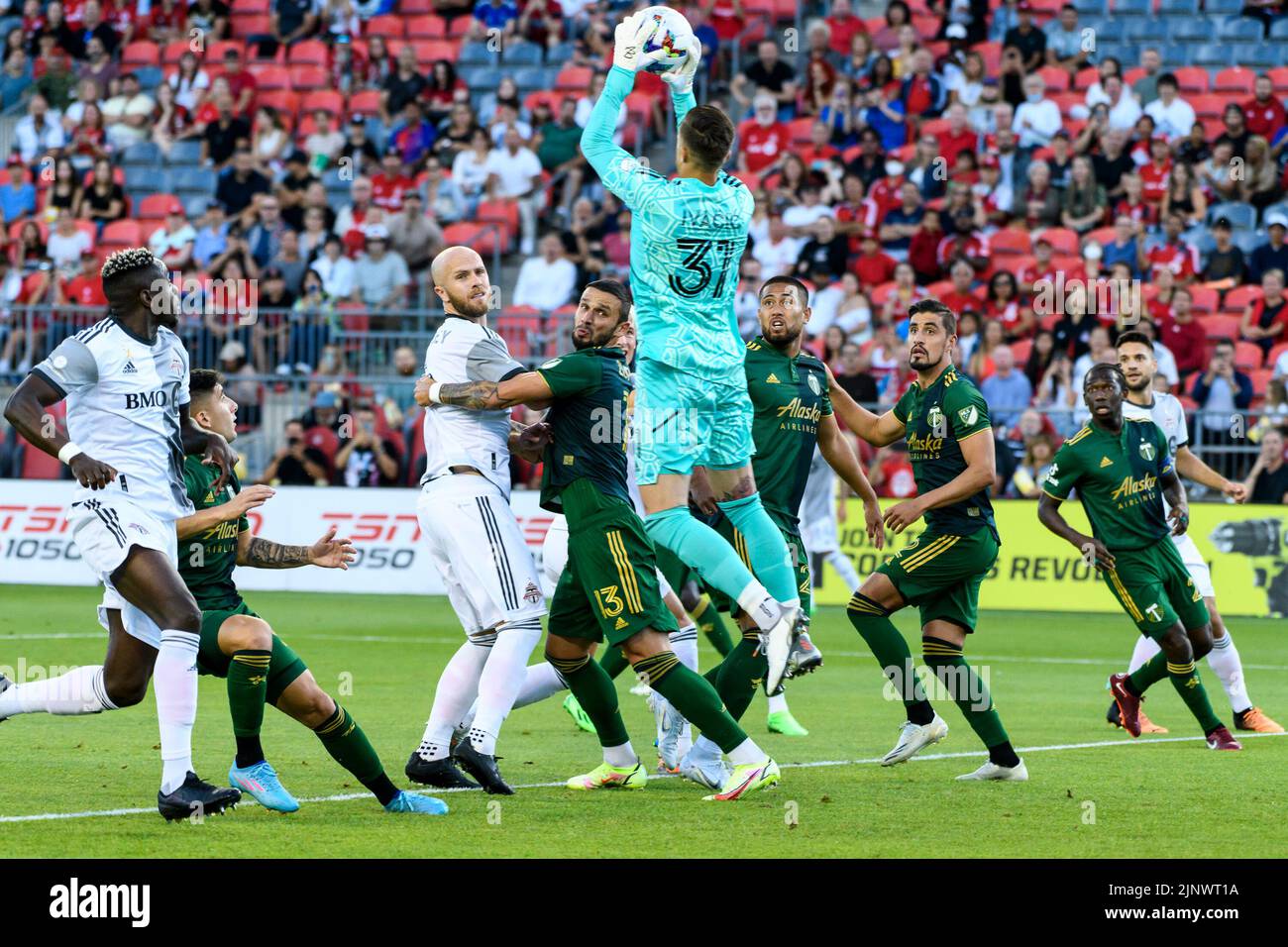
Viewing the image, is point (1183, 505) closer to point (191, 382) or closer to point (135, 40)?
point (191, 382)

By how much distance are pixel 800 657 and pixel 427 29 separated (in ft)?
73.5

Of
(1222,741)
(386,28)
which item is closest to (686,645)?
(1222,741)

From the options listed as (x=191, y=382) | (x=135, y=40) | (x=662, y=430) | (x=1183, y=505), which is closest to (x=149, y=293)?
(x=191, y=382)

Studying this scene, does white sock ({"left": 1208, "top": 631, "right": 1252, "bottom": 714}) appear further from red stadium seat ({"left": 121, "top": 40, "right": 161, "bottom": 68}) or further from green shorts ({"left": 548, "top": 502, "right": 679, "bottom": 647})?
red stadium seat ({"left": 121, "top": 40, "right": 161, "bottom": 68})

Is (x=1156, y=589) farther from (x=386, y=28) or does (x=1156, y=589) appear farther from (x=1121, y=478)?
(x=386, y=28)

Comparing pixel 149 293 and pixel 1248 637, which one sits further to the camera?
pixel 1248 637

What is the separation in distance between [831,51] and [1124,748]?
1749 cm

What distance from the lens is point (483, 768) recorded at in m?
8.35

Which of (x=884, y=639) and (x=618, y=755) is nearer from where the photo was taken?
(x=618, y=755)

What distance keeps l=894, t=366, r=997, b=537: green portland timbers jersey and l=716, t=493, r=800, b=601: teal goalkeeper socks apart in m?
1.18

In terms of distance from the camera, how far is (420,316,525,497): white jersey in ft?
27.8

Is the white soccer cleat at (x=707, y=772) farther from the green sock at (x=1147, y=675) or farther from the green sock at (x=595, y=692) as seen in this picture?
the green sock at (x=1147, y=675)

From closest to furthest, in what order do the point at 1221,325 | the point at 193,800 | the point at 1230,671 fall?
the point at 193,800, the point at 1230,671, the point at 1221,325
